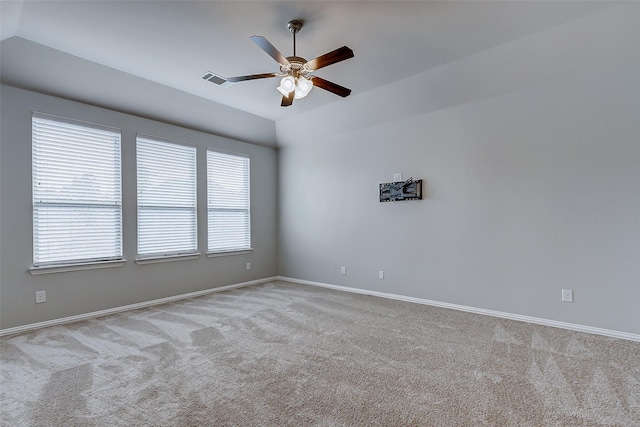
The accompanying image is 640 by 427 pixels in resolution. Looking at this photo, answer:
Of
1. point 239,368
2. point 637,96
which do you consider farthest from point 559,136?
point 239,368

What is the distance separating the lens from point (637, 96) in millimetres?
3088

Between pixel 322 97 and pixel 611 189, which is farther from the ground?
pixel 322 97

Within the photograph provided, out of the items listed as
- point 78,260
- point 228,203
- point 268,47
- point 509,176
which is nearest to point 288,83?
point 268,47

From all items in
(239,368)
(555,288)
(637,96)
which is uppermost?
(637,96)

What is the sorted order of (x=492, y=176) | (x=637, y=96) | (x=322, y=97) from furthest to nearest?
(x=322, y=97), (x=492, y=176), (x=637, y=96)

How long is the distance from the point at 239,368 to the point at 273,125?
4.40 metres

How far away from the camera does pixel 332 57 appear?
265 cm

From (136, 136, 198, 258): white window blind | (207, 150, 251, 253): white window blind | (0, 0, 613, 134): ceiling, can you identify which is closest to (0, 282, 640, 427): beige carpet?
(136, 136, 198, 258): white window blind

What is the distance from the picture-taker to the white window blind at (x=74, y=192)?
3.65 metres

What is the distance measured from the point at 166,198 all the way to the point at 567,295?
529 cm

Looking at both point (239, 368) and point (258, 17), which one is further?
point (258, 17)

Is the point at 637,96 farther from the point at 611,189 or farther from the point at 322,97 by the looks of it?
the point at 322,97

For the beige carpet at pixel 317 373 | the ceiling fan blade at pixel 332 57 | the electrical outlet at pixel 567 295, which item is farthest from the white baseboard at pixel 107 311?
the electrical outlet at pixel 567 295

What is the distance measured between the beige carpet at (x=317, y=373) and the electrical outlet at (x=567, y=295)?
13.6 inches
